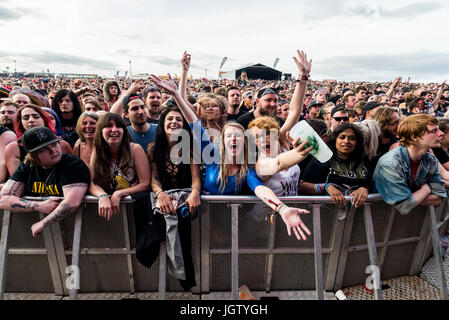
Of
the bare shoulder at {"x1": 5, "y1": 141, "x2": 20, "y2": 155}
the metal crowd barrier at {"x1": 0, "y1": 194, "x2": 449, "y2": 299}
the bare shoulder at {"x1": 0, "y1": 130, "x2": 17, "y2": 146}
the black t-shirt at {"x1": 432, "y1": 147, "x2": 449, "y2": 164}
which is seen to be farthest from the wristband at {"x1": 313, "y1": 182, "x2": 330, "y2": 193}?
the bare shoulder at {"x1": 0, "y1": 130, "x2": 17, "y2": 146}

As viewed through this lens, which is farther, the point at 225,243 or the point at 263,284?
the point at 263,284

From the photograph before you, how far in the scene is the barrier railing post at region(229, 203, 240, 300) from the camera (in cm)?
220

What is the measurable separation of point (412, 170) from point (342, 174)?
734mm

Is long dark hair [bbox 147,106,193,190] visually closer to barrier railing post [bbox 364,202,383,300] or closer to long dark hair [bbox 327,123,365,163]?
long dark hair [bbox 327,123,365,163]

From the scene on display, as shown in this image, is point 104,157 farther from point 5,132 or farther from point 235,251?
point 235,251

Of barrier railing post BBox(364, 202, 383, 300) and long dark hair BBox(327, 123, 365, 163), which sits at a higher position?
long dark hair BBox(327, 123, 365, 163)

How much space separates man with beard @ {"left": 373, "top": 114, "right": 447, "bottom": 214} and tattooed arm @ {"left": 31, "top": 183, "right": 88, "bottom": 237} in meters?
3.02

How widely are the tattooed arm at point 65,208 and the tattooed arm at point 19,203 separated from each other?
2.9 inches

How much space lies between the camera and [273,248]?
8.01ft

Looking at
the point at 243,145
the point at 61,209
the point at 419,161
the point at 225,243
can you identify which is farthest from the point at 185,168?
the point at 419,161

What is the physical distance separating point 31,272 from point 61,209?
1.05 m

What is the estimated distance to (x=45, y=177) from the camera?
2.23 meters

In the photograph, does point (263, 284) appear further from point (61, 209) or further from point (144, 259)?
point (61, 209)

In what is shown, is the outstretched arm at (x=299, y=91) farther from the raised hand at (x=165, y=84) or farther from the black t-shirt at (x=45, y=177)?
the black t-shirt at (x=45, y=177)
